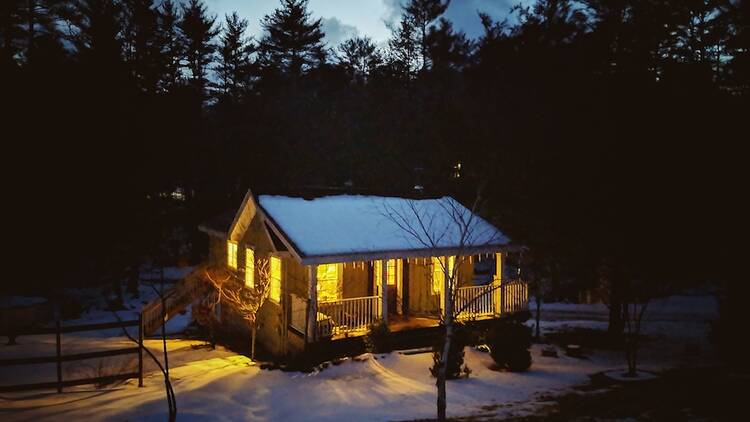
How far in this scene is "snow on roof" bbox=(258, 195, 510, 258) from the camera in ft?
54.1

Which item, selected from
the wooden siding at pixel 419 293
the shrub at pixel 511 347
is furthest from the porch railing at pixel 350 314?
the shrub at pixel 511 347

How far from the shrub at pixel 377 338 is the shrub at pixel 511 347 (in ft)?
10.9

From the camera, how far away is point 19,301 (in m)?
25.8

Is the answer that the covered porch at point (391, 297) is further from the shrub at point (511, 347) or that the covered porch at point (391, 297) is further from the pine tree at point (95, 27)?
the pine tree at point (95, 27)

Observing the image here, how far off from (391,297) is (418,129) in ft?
65.2

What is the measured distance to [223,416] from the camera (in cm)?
1203

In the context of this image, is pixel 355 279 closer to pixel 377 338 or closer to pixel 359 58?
pixel 377 338

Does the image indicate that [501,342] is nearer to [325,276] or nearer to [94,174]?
[325,276]

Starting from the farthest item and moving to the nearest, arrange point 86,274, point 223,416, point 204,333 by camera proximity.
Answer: point 86,274 < point 204,333 < point 223,416

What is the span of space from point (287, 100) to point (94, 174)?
61.0ft

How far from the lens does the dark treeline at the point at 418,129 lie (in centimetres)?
1850

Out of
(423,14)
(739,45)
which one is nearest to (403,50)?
(423,14)

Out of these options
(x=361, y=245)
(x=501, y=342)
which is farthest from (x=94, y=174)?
(x=501, y=342)

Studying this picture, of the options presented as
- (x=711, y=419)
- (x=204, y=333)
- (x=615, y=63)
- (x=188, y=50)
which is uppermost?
(x=188, y=50)
